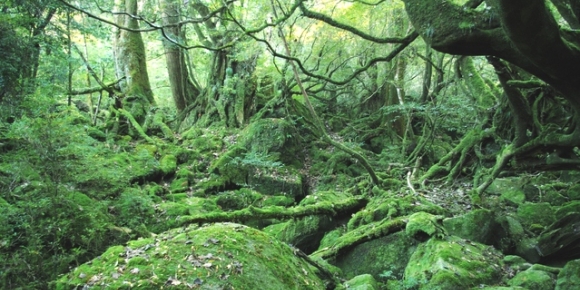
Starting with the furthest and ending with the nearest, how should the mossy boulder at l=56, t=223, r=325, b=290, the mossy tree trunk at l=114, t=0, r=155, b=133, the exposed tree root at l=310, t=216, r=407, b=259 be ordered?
the mossy tree trunk at l=114, t=0, r=155, b=133 < the exposed tree root at l=310, t=216, r=407, b=259 < the mossy boulder at l=56, t=223, r=325, b=290

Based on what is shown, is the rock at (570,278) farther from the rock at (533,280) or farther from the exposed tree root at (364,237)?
the exposed tree root at (364,237)

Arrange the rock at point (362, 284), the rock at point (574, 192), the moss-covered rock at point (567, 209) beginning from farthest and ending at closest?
the rock at point (574, 192) < the moss-covered rock at point (567, 209) < the rock at point (362, 284)

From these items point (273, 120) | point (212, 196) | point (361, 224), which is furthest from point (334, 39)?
point (361, 224)

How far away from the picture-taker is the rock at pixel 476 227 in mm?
5727

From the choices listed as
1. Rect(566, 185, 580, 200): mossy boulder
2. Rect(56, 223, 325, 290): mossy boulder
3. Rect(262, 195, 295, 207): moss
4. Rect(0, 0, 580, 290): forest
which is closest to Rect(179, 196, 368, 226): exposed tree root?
Rect(0, 0, 580, 290): forest

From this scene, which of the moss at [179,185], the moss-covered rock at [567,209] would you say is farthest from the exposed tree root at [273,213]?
the moss-covered rock at [567,209]

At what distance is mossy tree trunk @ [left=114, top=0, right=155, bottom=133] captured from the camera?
1383cm

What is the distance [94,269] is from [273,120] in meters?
10.2

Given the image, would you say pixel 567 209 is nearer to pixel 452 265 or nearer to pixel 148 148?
pixel 452 265

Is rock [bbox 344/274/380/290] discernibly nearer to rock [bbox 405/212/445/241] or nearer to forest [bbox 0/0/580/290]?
forest [bbox 0/0/580/290]

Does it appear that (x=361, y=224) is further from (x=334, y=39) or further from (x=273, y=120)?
(x=334, y=39)

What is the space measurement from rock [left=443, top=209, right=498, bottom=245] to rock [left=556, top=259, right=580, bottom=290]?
61.7 inches

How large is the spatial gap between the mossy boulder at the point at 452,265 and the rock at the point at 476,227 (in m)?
0.39

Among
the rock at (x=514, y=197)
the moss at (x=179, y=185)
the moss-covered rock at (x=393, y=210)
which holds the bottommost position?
the rock at (x=514, y=197)
